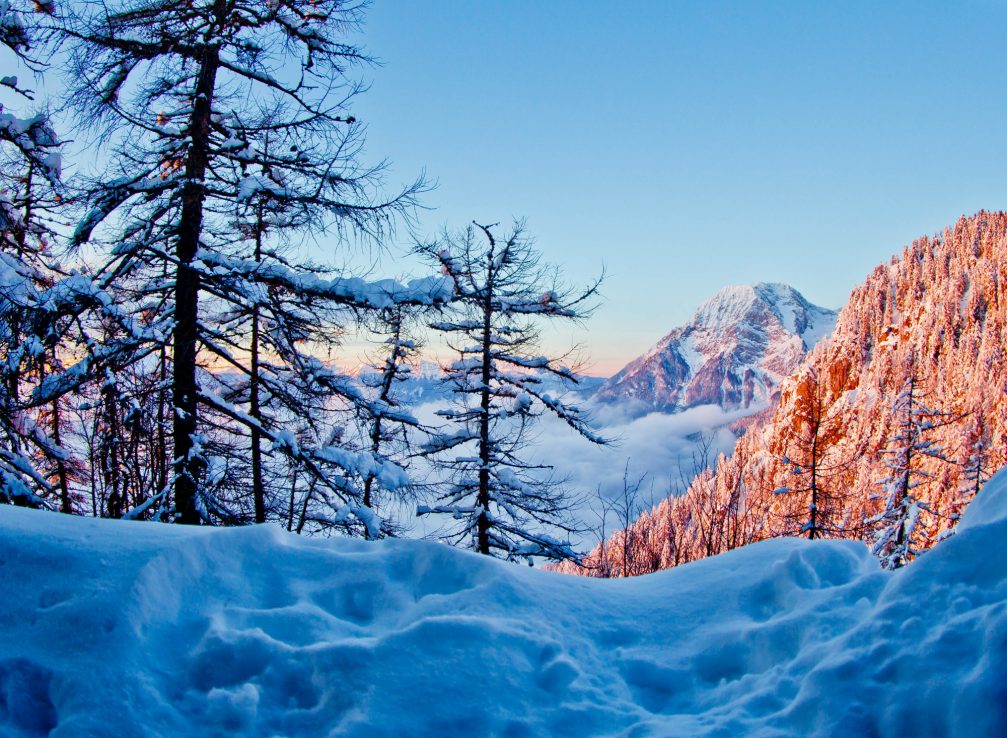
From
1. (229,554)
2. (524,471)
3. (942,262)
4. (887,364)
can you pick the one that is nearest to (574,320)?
(524,471)

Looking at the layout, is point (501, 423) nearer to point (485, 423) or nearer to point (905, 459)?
point (485, 423)

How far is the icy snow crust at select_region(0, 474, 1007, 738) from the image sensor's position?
2086 millimetres

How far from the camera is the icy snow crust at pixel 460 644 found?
2.09m

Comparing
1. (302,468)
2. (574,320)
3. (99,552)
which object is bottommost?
(99,552)

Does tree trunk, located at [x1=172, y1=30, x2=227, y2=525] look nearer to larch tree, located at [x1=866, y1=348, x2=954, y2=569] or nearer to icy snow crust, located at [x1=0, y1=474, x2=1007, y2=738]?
icy snow crust, located at [x1=0, y1=474, x2=1007, y2=738]

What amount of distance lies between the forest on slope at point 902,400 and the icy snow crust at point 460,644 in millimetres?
3920

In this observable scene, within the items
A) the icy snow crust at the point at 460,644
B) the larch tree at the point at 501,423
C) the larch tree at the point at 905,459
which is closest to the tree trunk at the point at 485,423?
the larch tree at the point at 501,423

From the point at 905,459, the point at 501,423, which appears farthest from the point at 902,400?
the point at 501,423

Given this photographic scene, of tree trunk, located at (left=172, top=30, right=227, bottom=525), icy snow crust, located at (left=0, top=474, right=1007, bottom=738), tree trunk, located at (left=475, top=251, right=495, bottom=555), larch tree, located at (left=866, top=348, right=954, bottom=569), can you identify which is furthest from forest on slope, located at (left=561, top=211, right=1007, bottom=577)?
tree trunk, located at (left=172, top=30, right=227, bottom=525)

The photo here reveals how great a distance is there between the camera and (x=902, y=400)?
1666 centimetres

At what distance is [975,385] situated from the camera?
71.9 m

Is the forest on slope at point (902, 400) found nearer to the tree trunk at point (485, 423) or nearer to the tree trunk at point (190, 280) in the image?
the tree trunk at point (485, 423)

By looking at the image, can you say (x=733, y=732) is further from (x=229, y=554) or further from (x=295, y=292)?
(x=295, y=292)

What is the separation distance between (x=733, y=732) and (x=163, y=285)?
823cm
